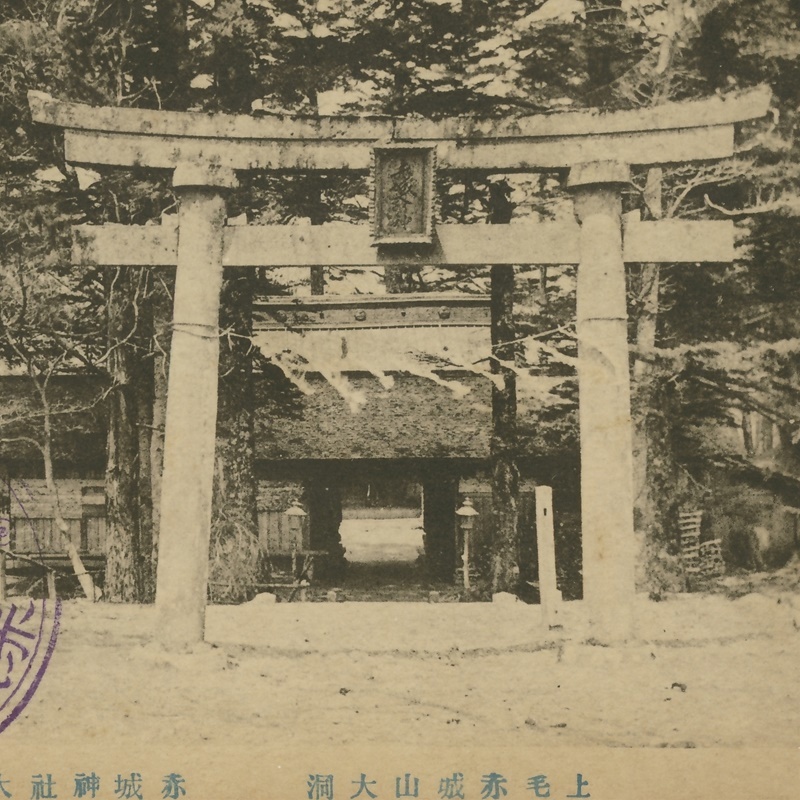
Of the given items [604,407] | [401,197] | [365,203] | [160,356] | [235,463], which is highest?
[365,203]

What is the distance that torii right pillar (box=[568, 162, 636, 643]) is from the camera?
12.0 feet

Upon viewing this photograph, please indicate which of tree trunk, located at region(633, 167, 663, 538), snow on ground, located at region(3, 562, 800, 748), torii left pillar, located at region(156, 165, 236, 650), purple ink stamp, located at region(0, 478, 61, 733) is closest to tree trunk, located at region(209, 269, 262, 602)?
torii left pillar, located at region(156, 165, 236, 650)

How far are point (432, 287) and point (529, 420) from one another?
3.68 feet

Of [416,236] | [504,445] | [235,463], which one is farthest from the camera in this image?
[504,445]

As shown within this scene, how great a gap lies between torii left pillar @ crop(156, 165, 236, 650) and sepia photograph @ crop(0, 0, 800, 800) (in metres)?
0.01

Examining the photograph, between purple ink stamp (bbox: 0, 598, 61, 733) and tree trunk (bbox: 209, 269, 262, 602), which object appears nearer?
purple ink stamp (bbox: 0, 598, 61, 733)

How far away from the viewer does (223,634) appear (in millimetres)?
3771

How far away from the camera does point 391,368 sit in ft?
14.3

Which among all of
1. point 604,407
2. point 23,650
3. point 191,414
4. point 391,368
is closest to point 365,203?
point 391,368

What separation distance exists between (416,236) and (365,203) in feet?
5.19

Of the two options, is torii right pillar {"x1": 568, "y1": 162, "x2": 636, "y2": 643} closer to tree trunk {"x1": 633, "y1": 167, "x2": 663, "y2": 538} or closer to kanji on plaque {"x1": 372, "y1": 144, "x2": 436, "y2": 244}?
kanji on plaque {"x1": 372, "y1": 144, "x2": 436, "y2": 244}

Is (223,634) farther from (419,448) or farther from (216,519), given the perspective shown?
(419,448)

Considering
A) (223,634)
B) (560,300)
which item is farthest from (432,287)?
(223,634)

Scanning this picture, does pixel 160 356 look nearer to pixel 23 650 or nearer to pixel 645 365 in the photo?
pixel 23 650
